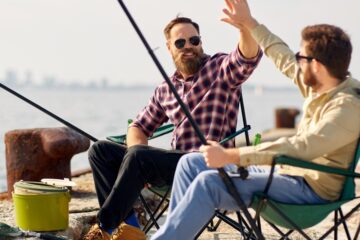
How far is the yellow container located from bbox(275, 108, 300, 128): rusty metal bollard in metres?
18.4

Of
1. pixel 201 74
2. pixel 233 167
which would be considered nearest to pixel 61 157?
pixel 201 74

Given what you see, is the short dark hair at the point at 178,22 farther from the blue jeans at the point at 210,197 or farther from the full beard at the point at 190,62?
the blue jeans at the point at 210,197

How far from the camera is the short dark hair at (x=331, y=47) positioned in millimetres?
3426

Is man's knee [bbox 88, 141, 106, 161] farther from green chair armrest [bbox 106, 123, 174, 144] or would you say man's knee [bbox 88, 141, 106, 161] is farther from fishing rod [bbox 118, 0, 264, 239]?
fishing rod [bbox 118, 0, 264, 239]

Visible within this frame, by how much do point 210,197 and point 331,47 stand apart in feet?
2.43

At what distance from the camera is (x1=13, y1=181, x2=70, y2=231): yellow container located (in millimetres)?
4621

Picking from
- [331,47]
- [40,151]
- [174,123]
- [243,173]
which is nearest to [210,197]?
[243,173]

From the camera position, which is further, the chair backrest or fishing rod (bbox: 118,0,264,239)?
the chair backrest

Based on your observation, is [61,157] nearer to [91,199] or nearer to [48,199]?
[91,199]

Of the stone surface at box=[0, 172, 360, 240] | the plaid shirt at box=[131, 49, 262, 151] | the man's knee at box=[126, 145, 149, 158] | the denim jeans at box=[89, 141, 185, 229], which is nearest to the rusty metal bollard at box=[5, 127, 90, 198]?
the stone surface at box=[0, 172, 360, 240]

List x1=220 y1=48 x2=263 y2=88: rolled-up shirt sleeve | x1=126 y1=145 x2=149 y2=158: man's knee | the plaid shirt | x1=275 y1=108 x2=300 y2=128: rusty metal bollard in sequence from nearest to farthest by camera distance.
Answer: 1. x1=126 y1=145 x2=149 y2=158: man's knee
2. x1=220 y1=48 x2=263 y2=88: rolled-up shirt sleeve
3. the plaid shirt
4. x1=275 y1=108 x2=300 y2=128: rusty metal bollard

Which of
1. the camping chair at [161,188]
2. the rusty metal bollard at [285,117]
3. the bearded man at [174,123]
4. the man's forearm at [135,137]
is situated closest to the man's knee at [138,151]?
the bearded man at [174,123]

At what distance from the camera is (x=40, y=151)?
6.46 metres

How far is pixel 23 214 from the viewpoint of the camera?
4.66 metres
